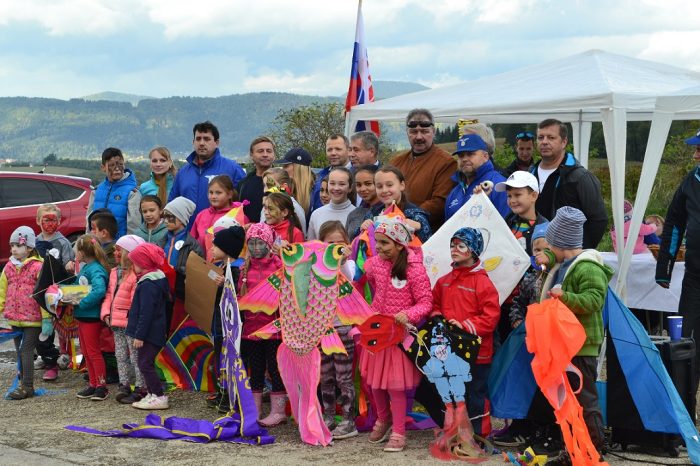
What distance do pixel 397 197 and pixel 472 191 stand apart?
0.56 m

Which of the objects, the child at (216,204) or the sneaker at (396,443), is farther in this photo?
the child at (216,204)

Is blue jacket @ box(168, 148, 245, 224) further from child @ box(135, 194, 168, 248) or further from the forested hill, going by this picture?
the forested hill

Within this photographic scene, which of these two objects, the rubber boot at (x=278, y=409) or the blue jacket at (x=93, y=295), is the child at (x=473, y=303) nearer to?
the rubber boot at (x=278, y=409)

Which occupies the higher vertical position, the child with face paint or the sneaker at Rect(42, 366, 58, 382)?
the child with face paint

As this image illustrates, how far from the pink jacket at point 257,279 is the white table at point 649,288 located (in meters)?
3.22

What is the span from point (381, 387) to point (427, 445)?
463mm

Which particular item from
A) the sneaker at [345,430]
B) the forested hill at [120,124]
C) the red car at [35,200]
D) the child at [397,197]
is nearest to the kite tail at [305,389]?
the sneaker at [345,430]

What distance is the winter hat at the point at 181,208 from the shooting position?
7.43 meters

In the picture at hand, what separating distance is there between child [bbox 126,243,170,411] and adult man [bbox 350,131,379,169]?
67.5 inches

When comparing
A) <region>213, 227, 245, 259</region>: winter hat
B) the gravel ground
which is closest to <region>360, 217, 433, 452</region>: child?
the gravel ground

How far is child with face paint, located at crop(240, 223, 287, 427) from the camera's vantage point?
20.8 ft

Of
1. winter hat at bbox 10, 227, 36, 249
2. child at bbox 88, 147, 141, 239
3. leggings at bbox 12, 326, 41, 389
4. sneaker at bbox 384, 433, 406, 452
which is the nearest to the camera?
sneaker at bbox 384, 433, 406, 452

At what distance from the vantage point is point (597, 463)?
4.84m

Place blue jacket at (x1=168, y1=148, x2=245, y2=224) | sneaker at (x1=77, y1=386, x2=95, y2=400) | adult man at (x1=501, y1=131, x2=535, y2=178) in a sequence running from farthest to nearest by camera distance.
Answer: adult man at (x1=501, y1=131, x2=535, y2=178), blue jacket at (x1=168, y1=148, x2=245, y2=224), sneaker at (x1=77, y1=386, x2=95, y2=400)
